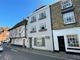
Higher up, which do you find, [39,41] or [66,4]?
[66,4]

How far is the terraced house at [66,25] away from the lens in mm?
19047

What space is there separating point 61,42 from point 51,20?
4984 millimetres

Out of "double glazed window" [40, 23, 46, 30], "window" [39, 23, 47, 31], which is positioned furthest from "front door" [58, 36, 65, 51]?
"double glazed window" [40, 23, 46, 30]

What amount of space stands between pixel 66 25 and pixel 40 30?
28.5 ft

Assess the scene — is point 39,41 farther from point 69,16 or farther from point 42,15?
point 69,16

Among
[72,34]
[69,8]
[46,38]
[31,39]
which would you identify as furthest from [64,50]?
[31,39]

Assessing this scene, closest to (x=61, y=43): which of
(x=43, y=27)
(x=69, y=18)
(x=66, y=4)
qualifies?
(x=69, y=18)

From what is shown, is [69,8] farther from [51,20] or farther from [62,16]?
[51,20]

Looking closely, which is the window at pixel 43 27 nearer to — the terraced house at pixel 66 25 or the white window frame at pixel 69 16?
the terraced house at pixel 66 25

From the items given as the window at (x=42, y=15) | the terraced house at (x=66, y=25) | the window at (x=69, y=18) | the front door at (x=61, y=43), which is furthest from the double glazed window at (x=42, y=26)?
the window at (x=69, y=18)

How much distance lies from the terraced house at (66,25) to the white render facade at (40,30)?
1.83m

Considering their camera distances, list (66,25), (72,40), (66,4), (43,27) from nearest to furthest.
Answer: (72,40) < (66,25) < (66,4) < (43,27)

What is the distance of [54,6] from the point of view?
2383 cm

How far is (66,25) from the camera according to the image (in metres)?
→ 20.7
